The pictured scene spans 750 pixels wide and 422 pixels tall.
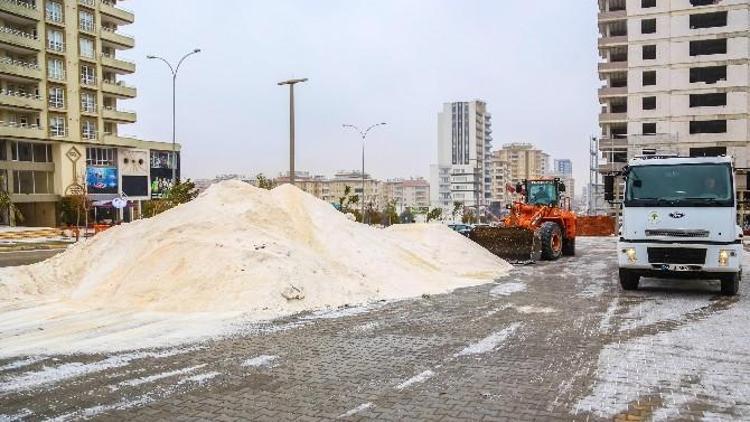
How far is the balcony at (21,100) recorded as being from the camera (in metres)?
51.9

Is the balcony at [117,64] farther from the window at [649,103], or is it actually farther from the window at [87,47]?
the window at [649,103]

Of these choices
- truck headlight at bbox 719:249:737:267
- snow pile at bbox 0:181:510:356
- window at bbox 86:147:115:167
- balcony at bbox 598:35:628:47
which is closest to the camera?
snow pile at bbox 0:181:510:356

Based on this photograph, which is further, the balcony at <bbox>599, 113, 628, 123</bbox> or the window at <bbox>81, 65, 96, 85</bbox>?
the balcony at <bbox>599, 113, 628, 123</bbox>

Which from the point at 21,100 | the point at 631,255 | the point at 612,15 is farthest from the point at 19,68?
the point at 612,15

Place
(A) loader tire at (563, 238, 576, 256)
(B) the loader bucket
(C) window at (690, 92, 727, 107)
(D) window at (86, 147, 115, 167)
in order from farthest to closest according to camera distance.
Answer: (D) window at (86, 147, 115, 167)
(C) window at (690, 92, 727, 107)
(A) loader tire at (563, 238, 576, 256)
(B) the loader bucket

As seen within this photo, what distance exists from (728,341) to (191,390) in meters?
7.28

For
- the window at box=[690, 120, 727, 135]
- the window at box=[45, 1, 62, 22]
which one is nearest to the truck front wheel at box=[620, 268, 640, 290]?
the window at box=[690, 120, 727, 135]

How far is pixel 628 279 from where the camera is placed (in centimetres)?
1377

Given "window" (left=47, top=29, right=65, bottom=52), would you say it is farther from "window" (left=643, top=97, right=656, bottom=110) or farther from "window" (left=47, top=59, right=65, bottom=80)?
"window" (left=643, top=97, right=656, bottom=110)

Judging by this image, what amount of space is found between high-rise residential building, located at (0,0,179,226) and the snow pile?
40.5m

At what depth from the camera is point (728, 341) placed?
8680 millimetres

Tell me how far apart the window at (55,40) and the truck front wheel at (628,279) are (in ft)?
191

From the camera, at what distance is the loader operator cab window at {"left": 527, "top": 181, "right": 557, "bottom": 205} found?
23.0 meters

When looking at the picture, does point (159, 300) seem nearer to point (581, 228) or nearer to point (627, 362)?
point (627, 362)
